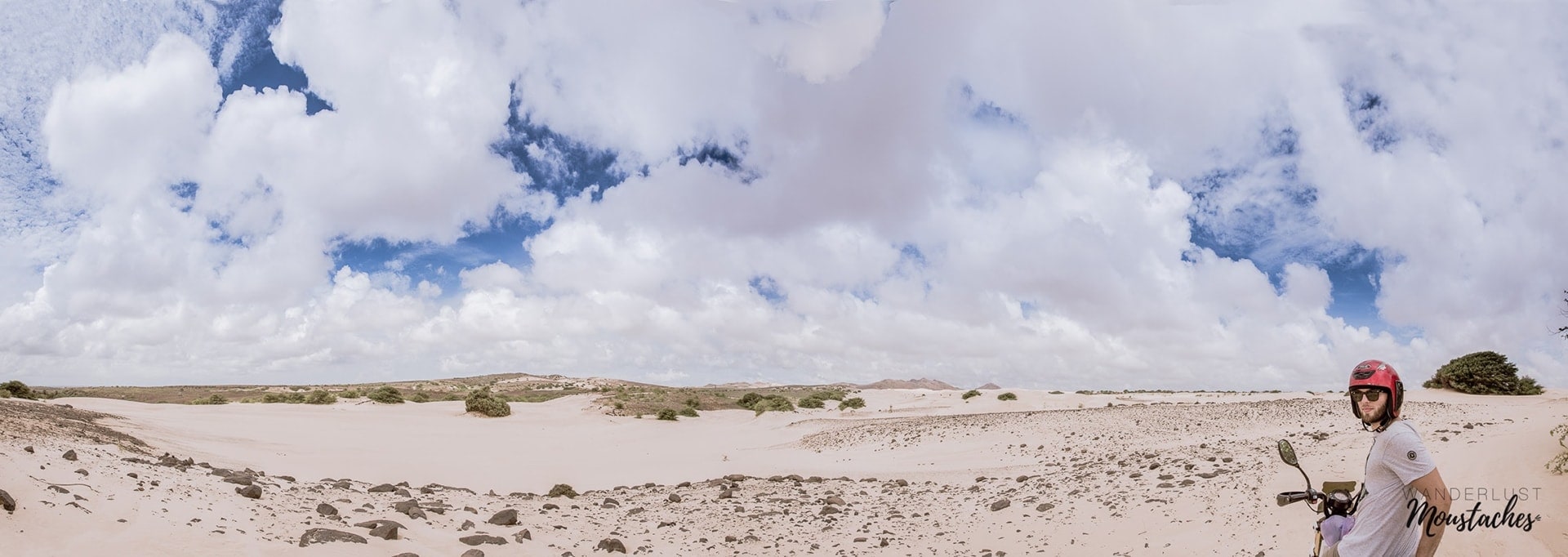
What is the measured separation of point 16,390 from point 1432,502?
42703 millimetres

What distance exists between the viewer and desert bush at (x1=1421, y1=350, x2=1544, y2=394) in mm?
28594

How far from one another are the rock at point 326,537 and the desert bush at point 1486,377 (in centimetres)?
3714

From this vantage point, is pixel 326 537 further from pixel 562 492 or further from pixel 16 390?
pixel 16 390

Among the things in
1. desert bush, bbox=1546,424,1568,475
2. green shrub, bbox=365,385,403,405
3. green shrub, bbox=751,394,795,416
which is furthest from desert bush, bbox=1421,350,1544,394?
green shrub, bbox=365,385,403,405

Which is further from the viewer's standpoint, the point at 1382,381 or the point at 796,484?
the point at 796,484

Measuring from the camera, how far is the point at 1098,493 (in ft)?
46.8

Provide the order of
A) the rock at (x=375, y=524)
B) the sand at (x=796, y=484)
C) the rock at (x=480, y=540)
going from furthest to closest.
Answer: the rock at (x=480, y=540) → the rock at (x=375, y=524) → the sand at (x=796, y=484)

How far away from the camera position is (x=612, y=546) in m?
12.0

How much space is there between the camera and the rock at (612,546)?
11922mm

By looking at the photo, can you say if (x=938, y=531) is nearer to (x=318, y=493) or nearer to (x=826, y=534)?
(x=826, y=534)

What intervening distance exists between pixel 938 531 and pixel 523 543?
690cm

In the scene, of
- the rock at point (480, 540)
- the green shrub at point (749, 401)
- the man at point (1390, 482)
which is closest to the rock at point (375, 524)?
the rock at point (480, 540)

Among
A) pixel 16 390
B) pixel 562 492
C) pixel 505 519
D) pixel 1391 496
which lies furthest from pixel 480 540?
pixel 16 390

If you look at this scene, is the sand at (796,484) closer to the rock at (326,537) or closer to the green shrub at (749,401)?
the rock at (326,537)
